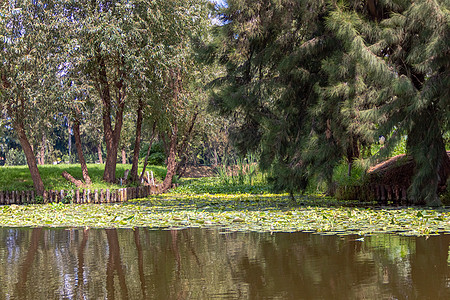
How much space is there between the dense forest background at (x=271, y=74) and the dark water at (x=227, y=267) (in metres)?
5.53

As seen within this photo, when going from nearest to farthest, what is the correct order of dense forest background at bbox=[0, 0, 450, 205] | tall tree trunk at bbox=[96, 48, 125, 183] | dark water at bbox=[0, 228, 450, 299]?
dark water at bbox=[0, 228, 450, 299] < dense forest background at bbox=[0, 0, 450, 205] < tall tree trunk at bbox=[96, 48, 125, 183]

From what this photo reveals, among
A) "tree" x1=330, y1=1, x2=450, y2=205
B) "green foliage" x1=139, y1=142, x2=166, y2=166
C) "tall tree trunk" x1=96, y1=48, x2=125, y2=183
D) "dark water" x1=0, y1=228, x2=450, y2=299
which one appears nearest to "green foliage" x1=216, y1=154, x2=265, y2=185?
"tall tree trunk" x1=96, y1=48, x2=125, y2=183

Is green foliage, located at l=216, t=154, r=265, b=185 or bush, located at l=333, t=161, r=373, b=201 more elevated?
green foliage, located at l=216, t=154, r=265, b=185

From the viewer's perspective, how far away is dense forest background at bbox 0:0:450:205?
12.0 m

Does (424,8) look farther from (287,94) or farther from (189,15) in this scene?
(189,15)

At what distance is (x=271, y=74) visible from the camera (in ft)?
53.2

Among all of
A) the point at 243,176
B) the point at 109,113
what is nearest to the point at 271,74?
the point at 109,113

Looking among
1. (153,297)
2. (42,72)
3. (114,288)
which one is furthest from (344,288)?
(42,72)

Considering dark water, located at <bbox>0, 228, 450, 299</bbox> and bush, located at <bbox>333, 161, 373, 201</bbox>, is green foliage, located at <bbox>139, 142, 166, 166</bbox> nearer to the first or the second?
bush, located at <bbox>333, 161, 373, 201</bbox>

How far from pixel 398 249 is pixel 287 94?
27.7 ft

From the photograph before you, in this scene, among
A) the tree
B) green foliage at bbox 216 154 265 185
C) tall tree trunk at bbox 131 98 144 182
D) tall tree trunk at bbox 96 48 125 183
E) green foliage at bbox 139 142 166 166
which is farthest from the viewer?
green foliage at bbox 139 142 166 166

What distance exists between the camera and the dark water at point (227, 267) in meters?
4.38

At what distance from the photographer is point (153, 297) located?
14.0 feet

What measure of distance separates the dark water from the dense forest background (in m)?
5.53
